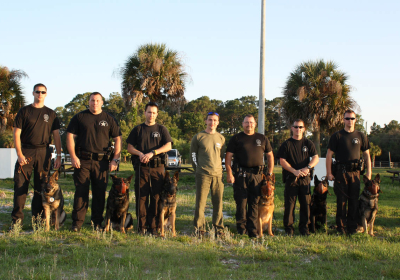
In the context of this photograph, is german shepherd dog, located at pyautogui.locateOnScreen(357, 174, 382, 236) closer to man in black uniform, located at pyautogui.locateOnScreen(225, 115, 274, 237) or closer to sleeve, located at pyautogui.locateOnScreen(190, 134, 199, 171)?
man in black uniform, located at pyautogui.locateOnScreen(225, 115, 274, 237)

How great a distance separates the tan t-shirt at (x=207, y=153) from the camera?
18.7ft

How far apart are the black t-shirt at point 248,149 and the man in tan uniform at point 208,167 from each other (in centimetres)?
24

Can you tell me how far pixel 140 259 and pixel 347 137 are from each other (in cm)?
405

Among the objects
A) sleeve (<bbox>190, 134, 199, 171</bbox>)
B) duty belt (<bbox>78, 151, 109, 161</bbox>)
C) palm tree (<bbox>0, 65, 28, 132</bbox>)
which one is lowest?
duty belt (<bbox>78, 151, 109, 161</bbox>)

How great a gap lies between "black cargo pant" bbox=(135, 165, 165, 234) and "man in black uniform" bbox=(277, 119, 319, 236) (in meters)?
2.12

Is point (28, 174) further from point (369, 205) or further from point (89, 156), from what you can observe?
point (369, 205)

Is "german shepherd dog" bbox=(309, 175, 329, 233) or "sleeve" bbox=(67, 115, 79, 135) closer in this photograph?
"sleeve" bbox=(67, 115, 79, 135)

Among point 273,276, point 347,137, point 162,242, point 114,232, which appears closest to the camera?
point 273,276

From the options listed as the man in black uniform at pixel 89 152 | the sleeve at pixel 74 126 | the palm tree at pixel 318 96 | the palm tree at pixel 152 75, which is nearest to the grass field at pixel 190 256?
the man in black uniform at pixel 89 152

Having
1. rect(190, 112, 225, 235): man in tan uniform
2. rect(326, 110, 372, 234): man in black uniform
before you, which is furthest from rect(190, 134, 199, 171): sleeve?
rect(326, 110, 372, 234): man in black uniform

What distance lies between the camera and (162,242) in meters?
5.05

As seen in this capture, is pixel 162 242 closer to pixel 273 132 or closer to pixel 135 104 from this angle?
pixel 135 104

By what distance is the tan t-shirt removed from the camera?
5.69 meters

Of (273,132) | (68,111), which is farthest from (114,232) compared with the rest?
(273,132)
